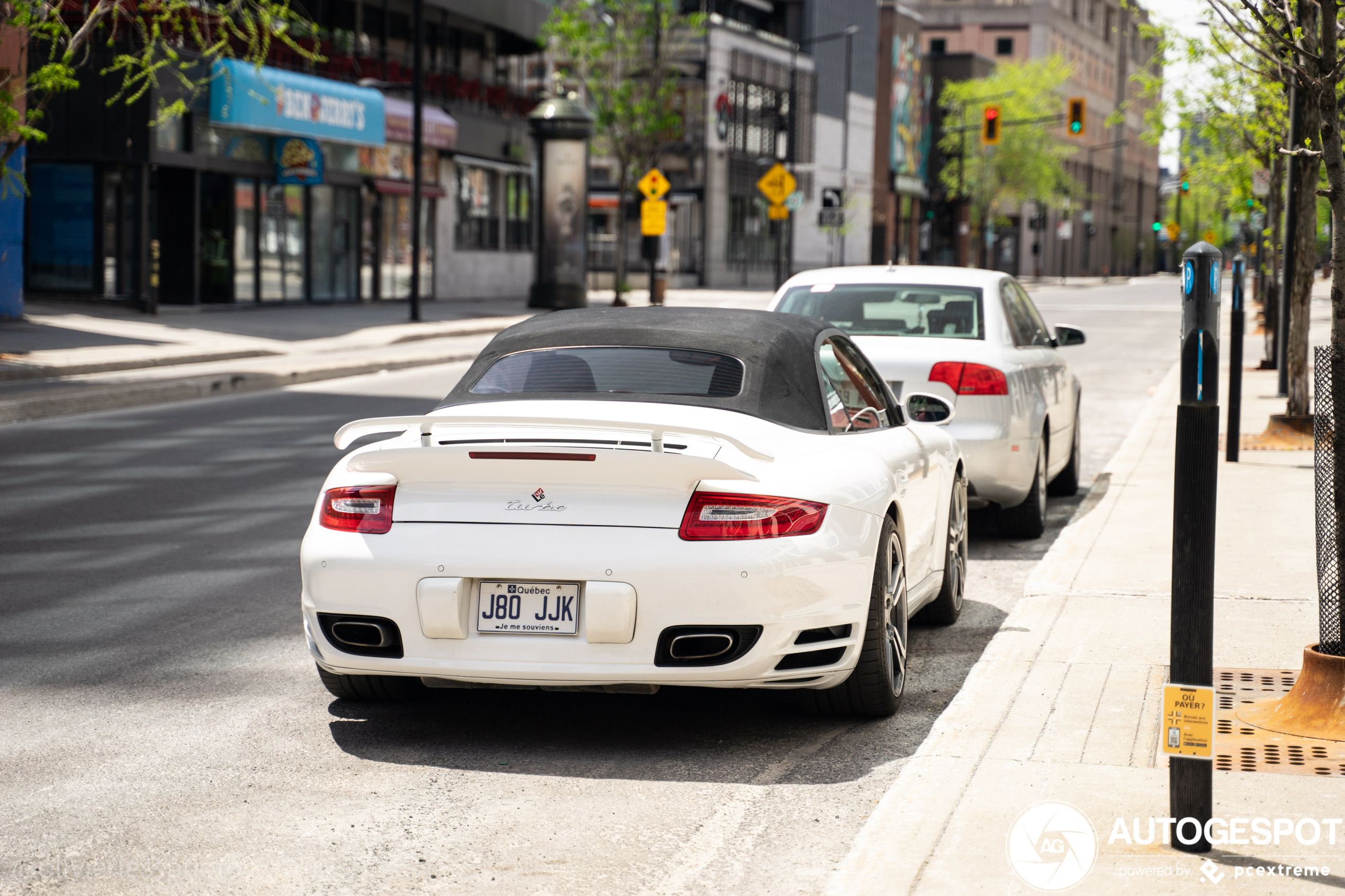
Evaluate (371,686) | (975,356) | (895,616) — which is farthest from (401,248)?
(895,616)

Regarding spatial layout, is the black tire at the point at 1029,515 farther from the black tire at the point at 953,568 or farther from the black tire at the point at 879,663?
the black tire at the point at 879,663

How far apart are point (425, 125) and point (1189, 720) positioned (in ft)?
123

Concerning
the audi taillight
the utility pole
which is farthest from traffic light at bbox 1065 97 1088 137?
the audi taillight

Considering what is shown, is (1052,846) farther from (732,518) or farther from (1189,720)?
(732,518)

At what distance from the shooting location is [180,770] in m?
5.18

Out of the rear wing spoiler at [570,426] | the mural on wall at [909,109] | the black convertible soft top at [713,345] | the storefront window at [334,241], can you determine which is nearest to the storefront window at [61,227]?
the storefront window at [334,241]

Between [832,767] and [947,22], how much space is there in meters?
112

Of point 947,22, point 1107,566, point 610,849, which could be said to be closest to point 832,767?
point 610,849

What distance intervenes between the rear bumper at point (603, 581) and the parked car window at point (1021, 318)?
5.13 m

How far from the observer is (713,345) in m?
6.12

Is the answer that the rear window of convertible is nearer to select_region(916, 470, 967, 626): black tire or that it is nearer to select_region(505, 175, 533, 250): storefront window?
select_region(916, 470, 967, 626): black tire

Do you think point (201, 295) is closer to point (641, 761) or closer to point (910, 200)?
point (641, 761)

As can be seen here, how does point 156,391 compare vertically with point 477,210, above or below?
below

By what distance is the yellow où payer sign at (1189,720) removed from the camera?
4.03 meters
